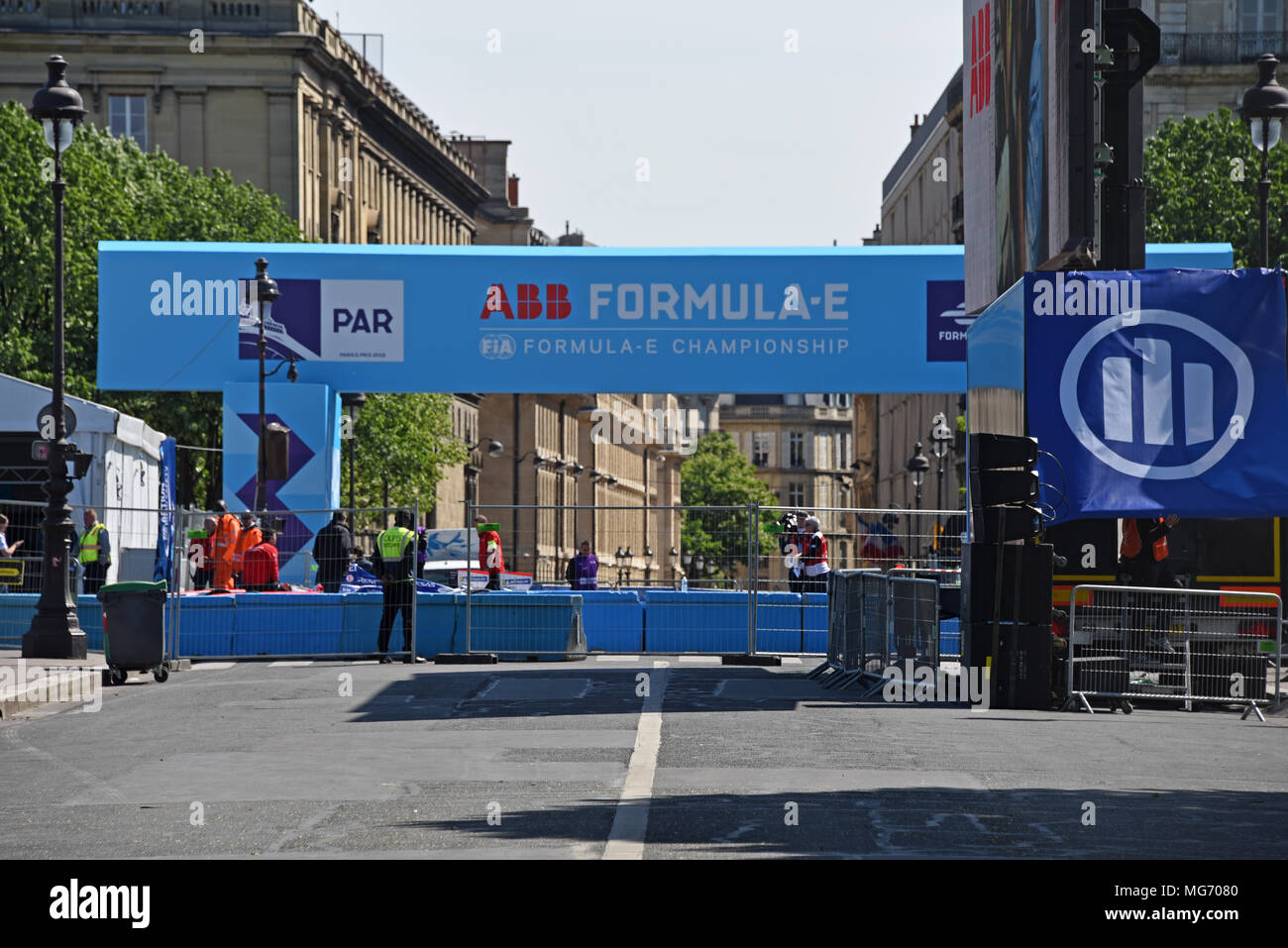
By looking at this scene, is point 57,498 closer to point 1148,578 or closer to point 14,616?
point 14,616

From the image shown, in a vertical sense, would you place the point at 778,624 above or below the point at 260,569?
below

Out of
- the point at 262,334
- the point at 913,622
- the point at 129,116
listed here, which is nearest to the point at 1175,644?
the point at 913,622

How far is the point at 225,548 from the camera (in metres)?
25.2

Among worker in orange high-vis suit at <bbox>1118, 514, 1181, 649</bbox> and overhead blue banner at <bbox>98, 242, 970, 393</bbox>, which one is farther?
overhead blue banner at <bbox>98, 242, 970, 393</bbox>

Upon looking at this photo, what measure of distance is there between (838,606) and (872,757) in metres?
9.13

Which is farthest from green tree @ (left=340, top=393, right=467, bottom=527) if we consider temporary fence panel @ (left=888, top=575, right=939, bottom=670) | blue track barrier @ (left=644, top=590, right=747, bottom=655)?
temporary fence panel @ (left=888, top=575, right=939, bottom=670)

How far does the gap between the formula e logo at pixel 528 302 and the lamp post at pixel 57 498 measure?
730 centimetres

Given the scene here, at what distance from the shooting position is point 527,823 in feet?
31.8

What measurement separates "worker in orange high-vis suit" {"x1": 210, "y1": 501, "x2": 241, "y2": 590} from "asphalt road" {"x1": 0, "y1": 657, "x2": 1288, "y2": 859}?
17.9 ft

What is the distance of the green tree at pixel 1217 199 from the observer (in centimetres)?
4734

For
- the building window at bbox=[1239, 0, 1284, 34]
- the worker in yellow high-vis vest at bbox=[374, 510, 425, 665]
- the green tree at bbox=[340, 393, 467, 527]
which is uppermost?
the building window at bbox=[1239, 0, 1284, 34]

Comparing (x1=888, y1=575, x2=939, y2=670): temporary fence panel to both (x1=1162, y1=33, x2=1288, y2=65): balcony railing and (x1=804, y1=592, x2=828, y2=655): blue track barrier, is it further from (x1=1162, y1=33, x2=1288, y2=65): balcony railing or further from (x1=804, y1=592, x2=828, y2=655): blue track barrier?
(x1=1162, y1=33, x2=1288, y2=65): balcony railing

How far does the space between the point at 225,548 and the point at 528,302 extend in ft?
22.2

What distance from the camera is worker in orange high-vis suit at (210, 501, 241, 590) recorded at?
81.0ft
